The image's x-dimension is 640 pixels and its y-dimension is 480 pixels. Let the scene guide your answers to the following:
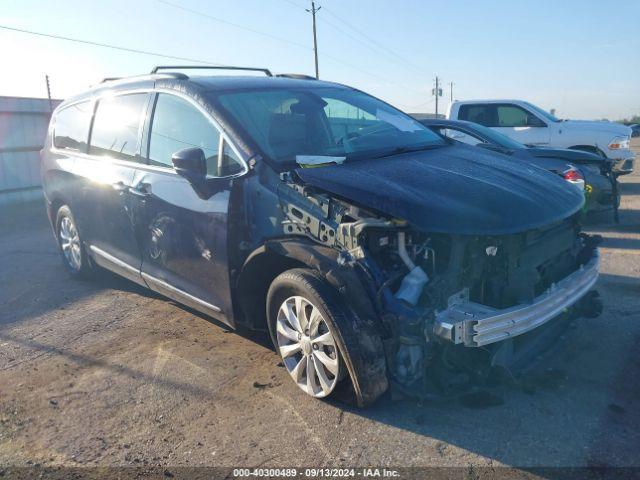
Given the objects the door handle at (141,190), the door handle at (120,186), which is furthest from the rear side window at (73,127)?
the door handle at (141,190)

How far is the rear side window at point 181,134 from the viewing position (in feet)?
13.4

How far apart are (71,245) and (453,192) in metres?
4.60

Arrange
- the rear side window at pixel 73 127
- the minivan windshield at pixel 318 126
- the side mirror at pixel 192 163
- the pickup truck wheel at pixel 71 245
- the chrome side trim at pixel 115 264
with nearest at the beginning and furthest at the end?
the side mirror at pixel 192 163 < the minivan windshield at pixel 318 126 < the chrome side trim at pixel 115 264 < the rear side window at pixel 73 127 < the pickup truck wheel at pixel 71 245

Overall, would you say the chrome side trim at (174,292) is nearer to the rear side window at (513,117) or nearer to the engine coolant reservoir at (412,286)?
the engine coolant reservoir at (412,286)

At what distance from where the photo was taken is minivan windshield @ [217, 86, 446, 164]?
13.3 feet

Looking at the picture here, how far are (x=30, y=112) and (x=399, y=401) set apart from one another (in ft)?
41.4

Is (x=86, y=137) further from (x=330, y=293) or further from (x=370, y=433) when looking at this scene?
(x=370, y=433)

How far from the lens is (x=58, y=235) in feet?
21.9

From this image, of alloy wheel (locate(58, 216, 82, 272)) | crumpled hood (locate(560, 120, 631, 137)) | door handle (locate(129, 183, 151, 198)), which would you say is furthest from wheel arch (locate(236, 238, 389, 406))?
crumpled hood (locate(560, 120, 631, 137))

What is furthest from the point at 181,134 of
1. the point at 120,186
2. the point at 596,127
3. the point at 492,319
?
the point at 596,127

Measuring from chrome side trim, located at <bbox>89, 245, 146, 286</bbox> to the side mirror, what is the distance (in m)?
1.34

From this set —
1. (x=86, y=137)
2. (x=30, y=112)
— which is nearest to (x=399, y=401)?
(x=86, y=137)

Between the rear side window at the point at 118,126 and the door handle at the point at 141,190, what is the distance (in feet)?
1.03

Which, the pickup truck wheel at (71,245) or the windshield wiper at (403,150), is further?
the pickup truck wheel at (71,245)
